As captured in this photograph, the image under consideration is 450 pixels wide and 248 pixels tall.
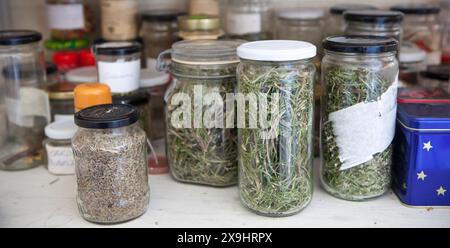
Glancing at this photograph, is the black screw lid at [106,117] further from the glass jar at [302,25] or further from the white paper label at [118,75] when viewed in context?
the glass jar at [302,25]

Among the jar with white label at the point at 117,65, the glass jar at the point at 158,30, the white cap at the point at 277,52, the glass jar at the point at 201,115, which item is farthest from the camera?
the glass jar at the point at 158,30

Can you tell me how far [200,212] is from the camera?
2.76 feet

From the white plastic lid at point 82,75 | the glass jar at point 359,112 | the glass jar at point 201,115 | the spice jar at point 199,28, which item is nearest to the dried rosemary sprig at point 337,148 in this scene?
the glass jar at point 359,112

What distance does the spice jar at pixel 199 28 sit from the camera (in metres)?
1.04

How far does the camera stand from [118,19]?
3.98 feet

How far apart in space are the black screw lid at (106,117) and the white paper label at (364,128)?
32cm

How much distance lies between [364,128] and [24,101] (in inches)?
26.7

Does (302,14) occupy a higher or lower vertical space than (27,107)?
higher

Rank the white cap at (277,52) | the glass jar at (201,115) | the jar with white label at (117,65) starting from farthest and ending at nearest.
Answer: the jar with white label at (117,65) < the glass jar at (201,115) < the white cap at (277,52)

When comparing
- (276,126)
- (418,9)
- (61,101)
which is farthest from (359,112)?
(61,101)

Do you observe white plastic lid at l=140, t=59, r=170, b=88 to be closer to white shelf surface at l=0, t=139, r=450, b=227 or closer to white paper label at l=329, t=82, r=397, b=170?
white shelf surface at l=0, t=139, r=450, b=227

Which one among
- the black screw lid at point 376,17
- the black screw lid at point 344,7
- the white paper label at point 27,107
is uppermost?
the black screw lid at point 344,7

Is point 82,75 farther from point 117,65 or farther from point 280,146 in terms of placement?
point 280,146
